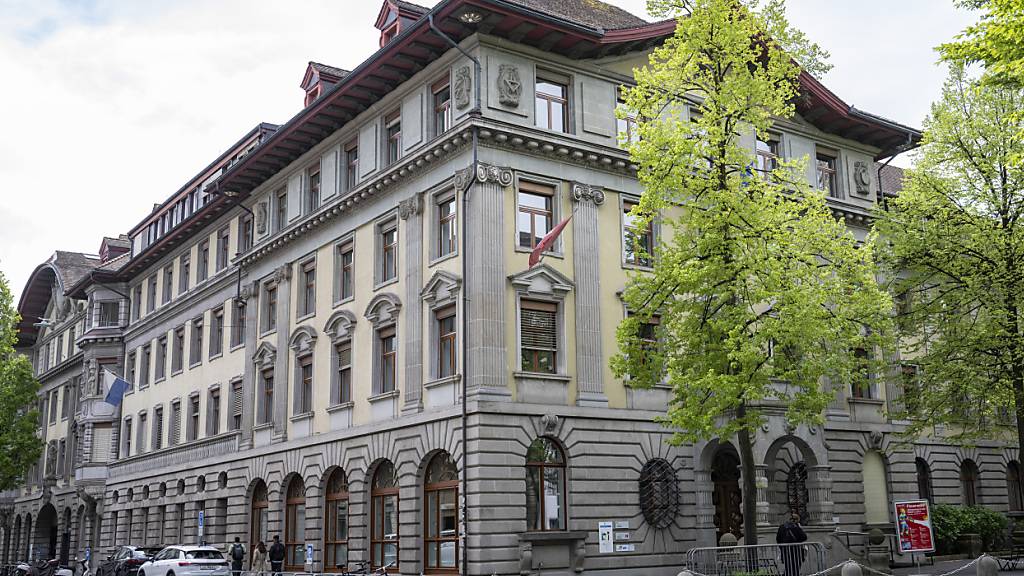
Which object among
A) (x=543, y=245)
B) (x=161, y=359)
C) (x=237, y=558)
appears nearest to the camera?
(x=543, y=245)

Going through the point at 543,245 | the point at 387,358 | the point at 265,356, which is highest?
the point at 543,245

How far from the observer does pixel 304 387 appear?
1614 inches

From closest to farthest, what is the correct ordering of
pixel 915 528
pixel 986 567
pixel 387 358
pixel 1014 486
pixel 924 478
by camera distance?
pixel 986 567 → pixel 915 528 → pixel 387 358 → pixel 924 478 → pixel 1014 486

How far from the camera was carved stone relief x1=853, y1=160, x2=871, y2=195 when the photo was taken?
4212cm

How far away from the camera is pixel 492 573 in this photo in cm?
2920

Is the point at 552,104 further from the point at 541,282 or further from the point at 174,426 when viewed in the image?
the point at 174,426

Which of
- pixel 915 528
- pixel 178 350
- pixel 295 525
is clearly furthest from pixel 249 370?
pixel 915 528

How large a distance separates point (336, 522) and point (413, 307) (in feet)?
29.2

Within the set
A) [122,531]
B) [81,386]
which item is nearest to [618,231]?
[122,531]

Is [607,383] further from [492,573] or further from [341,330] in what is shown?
[341,330]

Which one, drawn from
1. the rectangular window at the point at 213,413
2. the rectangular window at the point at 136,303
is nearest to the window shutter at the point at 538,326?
the rectangular window at the point at 213,413

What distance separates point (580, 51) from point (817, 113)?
11.4 meters

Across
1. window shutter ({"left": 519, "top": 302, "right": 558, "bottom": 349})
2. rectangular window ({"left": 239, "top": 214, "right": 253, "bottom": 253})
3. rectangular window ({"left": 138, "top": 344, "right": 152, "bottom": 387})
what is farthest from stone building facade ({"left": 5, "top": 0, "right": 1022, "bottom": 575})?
rectangular window ({"left": 138, "top": 344, "right": 152, "bottom": 387})

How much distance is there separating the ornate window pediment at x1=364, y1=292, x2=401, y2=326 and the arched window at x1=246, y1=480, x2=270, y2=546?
10.9 metres
